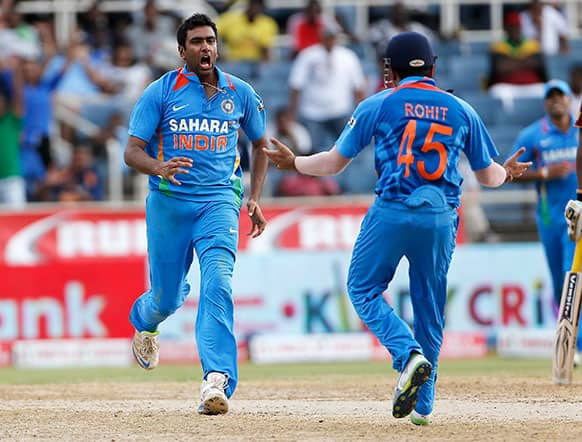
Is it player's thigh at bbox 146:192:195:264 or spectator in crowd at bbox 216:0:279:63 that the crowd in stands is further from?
player's thigh at bbox 146:192:195:264

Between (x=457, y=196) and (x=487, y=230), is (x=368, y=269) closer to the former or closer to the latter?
(x=457, y=196)

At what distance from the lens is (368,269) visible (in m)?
8.27

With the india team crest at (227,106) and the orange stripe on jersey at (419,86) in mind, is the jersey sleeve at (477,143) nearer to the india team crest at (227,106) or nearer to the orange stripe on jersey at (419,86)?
the orange stripe on jersey at (419,86)

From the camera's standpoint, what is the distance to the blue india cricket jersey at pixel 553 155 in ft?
43.7

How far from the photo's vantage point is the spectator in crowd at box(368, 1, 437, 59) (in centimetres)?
2028

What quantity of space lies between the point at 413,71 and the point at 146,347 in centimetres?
352

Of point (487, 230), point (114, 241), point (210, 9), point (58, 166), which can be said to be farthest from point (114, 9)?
point (487, 230)

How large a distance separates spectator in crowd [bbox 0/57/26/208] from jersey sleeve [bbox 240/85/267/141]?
28.1 ft

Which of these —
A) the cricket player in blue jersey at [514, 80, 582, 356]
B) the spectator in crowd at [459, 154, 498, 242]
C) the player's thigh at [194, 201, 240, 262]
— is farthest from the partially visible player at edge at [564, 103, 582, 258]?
the spectator in crowd at [459, 154, 498, 242]

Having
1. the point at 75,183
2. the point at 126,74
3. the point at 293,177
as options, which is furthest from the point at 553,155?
the point at 126,74

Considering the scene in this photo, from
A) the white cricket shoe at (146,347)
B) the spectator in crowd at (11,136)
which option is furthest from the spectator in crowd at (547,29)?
the white cricket shoe at (146,347)

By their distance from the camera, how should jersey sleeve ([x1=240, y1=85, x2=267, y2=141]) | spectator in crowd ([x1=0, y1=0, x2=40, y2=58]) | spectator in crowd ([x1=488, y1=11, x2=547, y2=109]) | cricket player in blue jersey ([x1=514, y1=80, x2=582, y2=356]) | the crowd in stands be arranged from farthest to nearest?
1. spectator in crowd ([x1=488, y1=11, x2=547, y2=109])
2. spectator in crowd ([x1=0, y1=0, x2=40, y2=58])
3. the crowd in stands
4. cricket player in blue jersey ([x1=514, y1=80, x2=582, y2=356])
5. jersey sleeve ([x1=240, y1=85, x2=267, y2=141])

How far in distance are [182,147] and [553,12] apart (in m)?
12.9

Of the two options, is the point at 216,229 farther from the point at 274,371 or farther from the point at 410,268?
the point at 274,371
